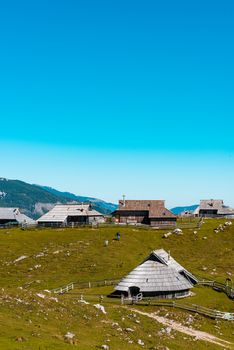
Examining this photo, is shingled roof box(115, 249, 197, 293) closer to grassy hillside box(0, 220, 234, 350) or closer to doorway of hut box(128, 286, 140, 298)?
doorway of hut box(128, 286, 140, 298)

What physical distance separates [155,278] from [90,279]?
12.6 metres

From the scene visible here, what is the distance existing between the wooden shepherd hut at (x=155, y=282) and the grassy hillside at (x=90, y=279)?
6.82 ft

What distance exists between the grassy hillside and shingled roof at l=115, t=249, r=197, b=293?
2.58m

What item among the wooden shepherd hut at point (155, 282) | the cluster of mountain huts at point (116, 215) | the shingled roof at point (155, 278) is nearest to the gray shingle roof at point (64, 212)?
the cluster of mountain huts at point (116, 215)

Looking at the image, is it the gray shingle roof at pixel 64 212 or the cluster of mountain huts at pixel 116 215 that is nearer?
the gray shingle roof at pixel 64 212

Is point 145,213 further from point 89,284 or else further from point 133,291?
point 133,291

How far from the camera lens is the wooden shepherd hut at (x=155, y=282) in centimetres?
5825

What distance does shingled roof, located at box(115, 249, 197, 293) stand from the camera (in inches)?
2296

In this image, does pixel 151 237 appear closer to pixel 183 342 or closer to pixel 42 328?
pixel 183 342

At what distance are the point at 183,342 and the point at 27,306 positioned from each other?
45.3ft

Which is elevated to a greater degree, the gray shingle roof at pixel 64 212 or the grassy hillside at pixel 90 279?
the gray shingle roof at pixel 64 212

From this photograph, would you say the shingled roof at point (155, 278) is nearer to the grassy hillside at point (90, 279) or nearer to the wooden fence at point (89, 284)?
the grassy hillside at point (90, 279)

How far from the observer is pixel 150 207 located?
114 m

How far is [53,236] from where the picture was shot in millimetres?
92438
